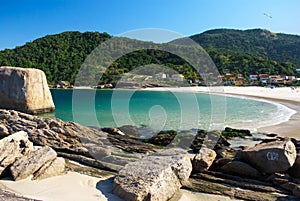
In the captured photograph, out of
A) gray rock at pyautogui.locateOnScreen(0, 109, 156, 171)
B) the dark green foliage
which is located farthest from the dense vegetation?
gray rock at pyautogui.locateOnScreen(0, 109, 156, 171)


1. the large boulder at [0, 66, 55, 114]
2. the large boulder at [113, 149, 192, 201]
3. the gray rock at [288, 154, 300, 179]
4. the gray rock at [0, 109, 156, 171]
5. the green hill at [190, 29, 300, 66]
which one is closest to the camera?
the large boulder at [113, 149, 192, 201]

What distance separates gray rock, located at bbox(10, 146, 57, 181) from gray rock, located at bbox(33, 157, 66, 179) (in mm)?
87

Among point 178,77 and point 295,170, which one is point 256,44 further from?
Result: point 295,170

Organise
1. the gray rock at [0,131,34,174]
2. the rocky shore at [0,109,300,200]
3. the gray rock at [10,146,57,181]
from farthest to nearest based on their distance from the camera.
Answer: the gray rock at [0,131,34,174], the gray rock at [10,146,57,181], the rocky shore at [0,109,300,200]

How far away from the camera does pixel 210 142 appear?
950 centimetres

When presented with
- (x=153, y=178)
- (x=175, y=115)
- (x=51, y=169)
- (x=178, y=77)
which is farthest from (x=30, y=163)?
(x=178, y=77)

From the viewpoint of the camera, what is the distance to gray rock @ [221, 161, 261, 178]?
6.34 meters

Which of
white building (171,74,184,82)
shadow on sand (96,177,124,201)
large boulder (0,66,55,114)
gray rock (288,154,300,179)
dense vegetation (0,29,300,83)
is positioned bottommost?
shadow on sand (96,177,124,201)

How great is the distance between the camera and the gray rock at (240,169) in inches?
250

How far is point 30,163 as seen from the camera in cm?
594

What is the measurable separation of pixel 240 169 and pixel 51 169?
4708 mm

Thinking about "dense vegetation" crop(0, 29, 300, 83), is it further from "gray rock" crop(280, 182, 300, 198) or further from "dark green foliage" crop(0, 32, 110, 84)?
"gray rock" crop(280, 182, 300, 198)

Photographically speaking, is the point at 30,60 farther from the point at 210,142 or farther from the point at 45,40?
the point at 210,142

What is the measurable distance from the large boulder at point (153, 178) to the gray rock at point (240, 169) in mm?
1164
